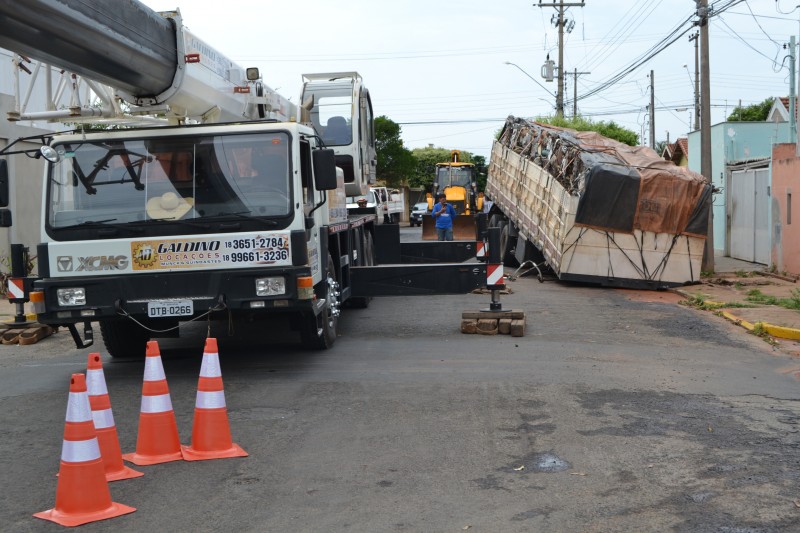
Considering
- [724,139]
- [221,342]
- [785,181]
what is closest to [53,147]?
[221,342]

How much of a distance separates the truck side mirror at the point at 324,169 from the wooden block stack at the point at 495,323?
338 centimetres

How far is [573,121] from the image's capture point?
48.5m

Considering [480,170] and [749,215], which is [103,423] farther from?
[480,170]

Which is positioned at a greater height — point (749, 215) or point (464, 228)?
point (749, 215)

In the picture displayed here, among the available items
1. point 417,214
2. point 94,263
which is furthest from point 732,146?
point 417,214

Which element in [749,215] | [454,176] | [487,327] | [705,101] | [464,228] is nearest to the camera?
[487,327]

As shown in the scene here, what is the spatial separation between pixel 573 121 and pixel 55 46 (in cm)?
4377

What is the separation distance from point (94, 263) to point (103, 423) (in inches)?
139

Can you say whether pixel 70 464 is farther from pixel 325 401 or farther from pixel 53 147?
pixel 53 147

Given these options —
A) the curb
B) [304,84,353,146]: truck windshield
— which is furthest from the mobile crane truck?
the curb

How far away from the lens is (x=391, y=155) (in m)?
66.9

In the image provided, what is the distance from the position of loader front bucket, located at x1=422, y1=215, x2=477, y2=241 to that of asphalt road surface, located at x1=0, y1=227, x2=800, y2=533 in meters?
16.5

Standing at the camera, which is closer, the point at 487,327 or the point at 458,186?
the point at 487,327

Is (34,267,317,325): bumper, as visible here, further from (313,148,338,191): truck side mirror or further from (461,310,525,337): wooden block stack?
(461,310,525,337): wooden block stack
